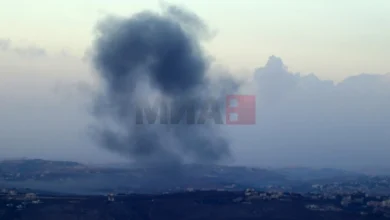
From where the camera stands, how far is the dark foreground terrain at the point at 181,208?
258ft

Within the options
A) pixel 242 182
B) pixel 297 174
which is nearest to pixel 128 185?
pixel 242 182

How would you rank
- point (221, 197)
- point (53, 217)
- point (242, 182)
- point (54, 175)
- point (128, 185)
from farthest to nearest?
point (242, 182) < point (54, 175) < point (128, 185) < point (221, 197) < point (53, 217)

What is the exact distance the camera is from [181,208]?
83.8m

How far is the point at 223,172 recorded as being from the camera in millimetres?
169500

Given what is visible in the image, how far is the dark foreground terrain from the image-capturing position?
7856cm

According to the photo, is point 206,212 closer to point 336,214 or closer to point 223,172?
point 336,214

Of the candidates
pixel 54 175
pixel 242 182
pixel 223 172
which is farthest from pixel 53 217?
pixel 223 172

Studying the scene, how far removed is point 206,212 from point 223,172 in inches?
3472

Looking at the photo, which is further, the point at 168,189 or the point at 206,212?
the point at 168,189

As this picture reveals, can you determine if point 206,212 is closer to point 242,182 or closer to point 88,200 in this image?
point 88,200

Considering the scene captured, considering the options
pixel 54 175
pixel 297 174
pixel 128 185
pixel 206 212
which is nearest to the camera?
pixel 206 212

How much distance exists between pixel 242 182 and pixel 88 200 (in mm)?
74177

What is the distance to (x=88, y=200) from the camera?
3396 inches

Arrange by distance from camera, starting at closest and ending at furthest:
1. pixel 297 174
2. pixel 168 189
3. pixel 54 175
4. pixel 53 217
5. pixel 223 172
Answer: pixel 53 217, pixel 168 189, pixel 54 175, pixel 223 172, pixel 297 174
